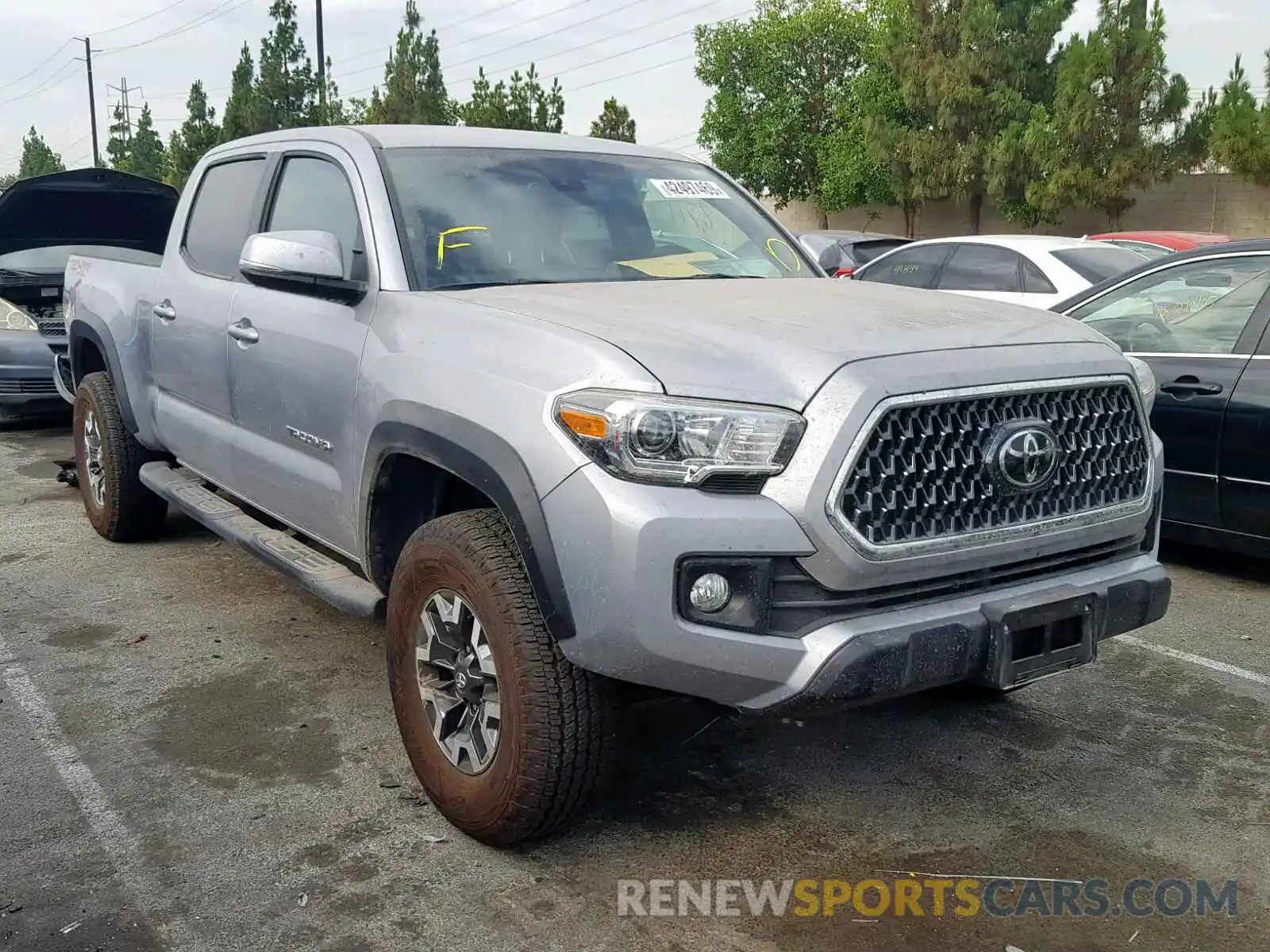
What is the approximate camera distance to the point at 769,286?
3.89 m

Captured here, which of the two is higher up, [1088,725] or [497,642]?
[497,642]

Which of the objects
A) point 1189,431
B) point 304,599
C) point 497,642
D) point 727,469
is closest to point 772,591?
point 727,469

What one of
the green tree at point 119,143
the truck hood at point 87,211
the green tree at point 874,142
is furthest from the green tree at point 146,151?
the truck hood at point 87,211

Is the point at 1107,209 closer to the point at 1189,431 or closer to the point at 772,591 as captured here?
the point at 1189,431

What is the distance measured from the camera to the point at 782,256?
4.48m

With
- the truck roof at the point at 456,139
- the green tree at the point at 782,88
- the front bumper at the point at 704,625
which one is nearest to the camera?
the front bumper at the point at 704,625

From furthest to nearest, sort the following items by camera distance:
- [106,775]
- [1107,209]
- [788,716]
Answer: [1107,209]
[106,775]
[788,716]

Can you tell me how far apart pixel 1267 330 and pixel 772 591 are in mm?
3684

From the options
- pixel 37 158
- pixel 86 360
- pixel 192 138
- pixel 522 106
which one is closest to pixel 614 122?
pixel 522 106

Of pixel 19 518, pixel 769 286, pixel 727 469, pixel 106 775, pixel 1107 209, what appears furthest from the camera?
pixel 1107 209

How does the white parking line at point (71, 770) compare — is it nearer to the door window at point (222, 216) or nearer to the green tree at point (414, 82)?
the door window at point (222, 216)

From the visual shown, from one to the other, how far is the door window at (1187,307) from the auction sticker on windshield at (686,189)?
2297 millimetres

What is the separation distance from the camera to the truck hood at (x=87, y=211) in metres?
9.33

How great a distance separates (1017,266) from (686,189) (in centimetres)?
586
